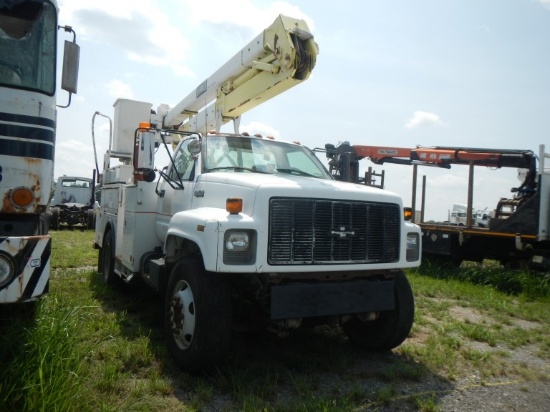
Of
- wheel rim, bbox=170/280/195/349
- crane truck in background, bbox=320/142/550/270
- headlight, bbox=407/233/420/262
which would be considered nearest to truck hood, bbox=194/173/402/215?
headlight, bbox=407/233/420/262

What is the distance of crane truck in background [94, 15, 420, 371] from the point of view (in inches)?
155

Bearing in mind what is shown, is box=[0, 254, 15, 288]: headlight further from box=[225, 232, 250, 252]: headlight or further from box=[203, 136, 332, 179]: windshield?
box=[203, 136, 332, 179]: windshield

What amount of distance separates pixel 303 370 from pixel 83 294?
386 cm

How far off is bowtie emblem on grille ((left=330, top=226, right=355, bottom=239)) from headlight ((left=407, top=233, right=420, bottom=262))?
81 centimetres

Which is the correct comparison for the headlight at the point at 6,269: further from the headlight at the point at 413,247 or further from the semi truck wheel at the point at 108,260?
the semi truck wheel at the point at 108,260

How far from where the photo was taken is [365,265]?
4.41 metres

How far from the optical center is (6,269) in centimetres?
341

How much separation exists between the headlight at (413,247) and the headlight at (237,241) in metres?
1.79

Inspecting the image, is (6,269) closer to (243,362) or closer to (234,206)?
(234,206)

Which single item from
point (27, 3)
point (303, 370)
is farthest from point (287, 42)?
point (303, 370)

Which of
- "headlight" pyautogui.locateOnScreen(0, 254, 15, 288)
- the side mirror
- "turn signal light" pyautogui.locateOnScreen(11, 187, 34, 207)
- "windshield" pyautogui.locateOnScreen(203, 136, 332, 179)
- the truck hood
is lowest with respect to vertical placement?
"headlight" pyautogui.locateOnScreen(0, 254, 15, 288)

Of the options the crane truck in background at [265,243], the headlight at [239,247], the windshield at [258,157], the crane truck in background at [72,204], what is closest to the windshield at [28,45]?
the crane truck in background at [265,243]

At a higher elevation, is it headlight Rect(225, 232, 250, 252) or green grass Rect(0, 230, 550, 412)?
headlight Rect(225, 232, 250, 252)

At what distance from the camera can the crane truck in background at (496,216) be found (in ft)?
30.6
